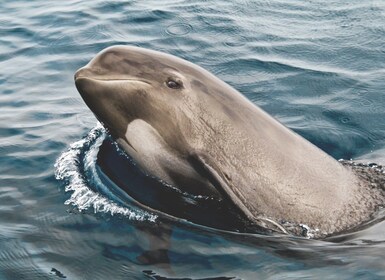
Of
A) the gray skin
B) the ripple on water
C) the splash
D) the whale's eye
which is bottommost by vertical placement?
the splash

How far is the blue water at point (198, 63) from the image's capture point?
641cm

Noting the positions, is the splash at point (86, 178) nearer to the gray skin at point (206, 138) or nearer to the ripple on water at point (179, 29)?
the gray skin at point (206, 138)

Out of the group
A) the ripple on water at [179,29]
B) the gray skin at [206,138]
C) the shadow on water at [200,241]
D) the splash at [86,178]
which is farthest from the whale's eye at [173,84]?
the ripple on water at [179,29]

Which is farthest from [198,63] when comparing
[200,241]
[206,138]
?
[200,241]

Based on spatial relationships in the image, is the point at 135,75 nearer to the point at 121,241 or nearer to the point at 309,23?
the point at 121,241

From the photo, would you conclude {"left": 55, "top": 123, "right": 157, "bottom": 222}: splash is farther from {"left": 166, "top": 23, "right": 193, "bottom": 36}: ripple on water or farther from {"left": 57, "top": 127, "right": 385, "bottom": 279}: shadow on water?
{"left": 166, "top": 23, "right": 193, "bottom": 36}: ripple on water

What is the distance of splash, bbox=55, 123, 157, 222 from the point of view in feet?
24.3

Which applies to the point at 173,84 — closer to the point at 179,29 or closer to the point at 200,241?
the point at 200,241

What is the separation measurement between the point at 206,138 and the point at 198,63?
600 cm

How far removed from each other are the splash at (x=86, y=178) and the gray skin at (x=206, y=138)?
672mm

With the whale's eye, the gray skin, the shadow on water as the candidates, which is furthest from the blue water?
the whale's eye

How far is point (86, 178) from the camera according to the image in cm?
812

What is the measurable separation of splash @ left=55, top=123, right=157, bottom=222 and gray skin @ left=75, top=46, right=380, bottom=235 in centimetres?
67

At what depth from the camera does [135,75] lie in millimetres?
7047
